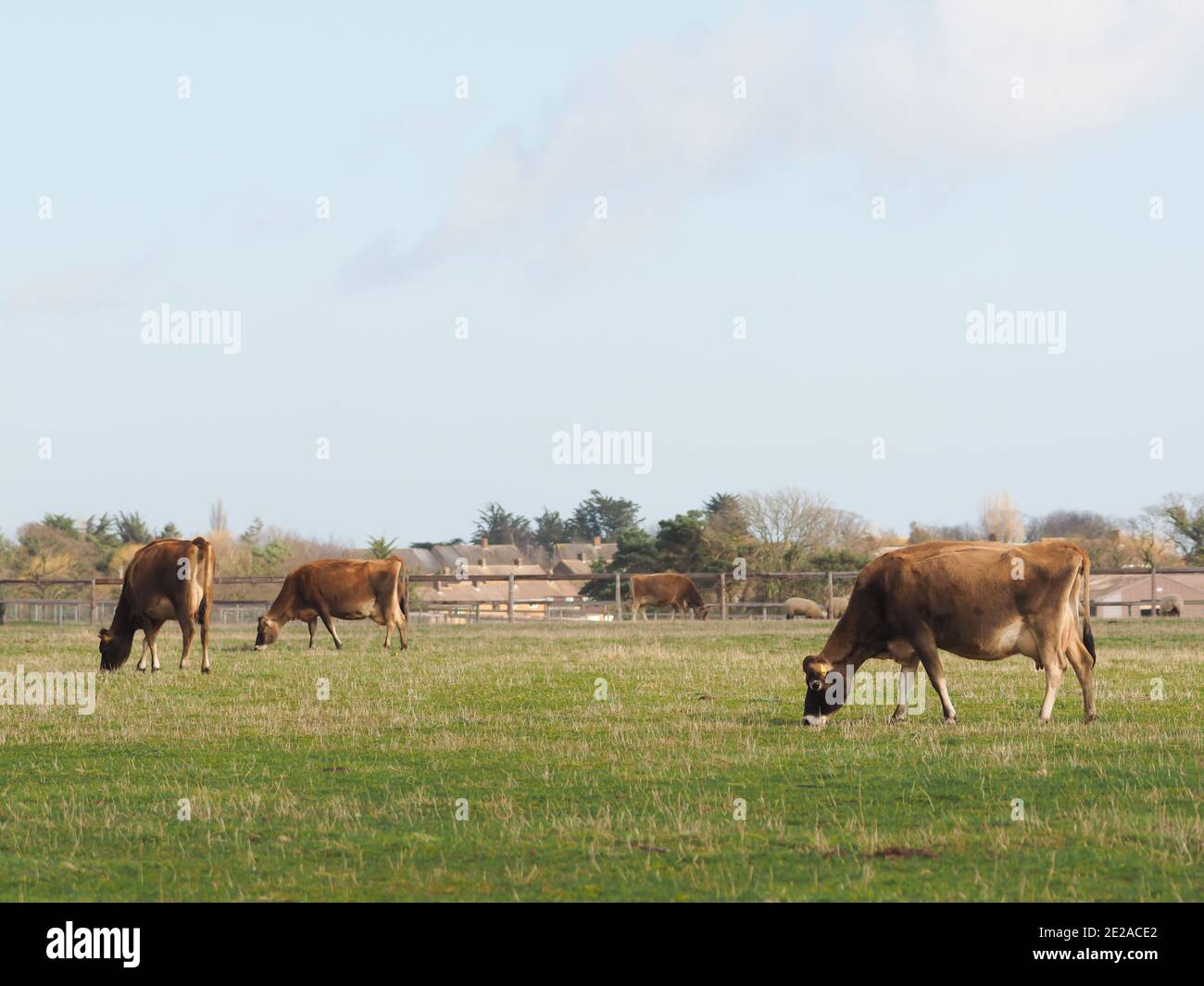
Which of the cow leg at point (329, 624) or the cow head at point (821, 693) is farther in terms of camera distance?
the cow leg at point (329, 624)

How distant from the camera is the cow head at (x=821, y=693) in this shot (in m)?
14.4

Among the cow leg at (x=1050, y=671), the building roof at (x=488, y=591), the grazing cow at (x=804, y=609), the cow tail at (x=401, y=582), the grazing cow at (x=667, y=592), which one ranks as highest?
the cow tail at (x=401, y=582)

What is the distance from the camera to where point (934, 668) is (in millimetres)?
14727

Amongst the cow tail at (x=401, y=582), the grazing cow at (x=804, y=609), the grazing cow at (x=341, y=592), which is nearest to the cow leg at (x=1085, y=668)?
the cow tail at (x=401, y=582)

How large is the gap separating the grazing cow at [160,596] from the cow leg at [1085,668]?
43.2 feet

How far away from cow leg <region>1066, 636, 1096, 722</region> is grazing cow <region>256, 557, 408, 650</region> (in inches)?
707

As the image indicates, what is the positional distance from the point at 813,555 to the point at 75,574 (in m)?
43.3

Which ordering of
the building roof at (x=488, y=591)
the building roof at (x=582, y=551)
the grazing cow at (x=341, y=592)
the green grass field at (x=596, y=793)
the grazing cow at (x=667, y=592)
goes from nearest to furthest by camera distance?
the green grass field at (x=596, y=793)
the grazing cow at (x=341, y=592)
the grazing cow at (x=667, y=592)
the building roof at (x=488, y=591)
the building roof at (x=582, y=551)

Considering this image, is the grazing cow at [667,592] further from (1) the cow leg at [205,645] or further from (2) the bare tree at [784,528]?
(1) the cow leg at [205,645]

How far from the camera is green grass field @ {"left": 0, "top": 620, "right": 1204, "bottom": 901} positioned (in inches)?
311

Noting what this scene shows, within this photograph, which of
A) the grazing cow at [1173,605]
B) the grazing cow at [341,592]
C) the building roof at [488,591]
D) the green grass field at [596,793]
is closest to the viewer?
the green grass field at [596,793]

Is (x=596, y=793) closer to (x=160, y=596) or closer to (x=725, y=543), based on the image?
(x=160, y=596)

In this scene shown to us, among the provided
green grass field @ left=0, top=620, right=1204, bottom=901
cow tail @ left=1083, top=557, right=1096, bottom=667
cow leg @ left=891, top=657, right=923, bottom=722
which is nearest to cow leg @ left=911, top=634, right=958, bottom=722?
green grass field @ left=0, top=620, right=1204, bottom=901
